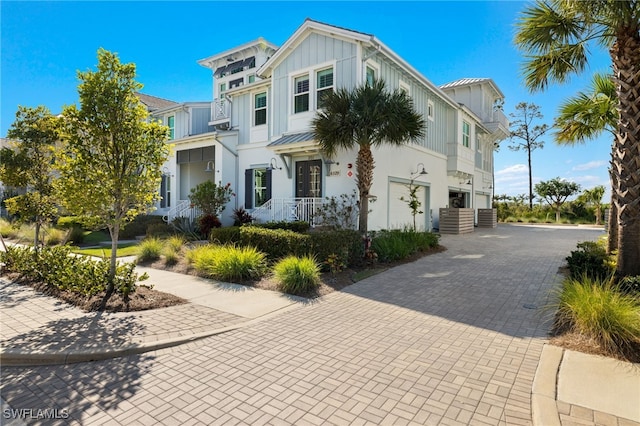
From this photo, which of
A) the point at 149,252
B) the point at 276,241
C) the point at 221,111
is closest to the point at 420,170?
the point at 276,241

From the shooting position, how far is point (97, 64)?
21.2 ft

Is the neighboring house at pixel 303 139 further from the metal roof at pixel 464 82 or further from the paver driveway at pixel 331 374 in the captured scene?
the paver driveway at pixel 331 374

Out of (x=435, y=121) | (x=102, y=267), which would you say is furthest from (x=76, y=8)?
(x=435, y=121)

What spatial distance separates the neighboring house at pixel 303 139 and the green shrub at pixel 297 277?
19.7 feet

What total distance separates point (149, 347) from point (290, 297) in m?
2.93

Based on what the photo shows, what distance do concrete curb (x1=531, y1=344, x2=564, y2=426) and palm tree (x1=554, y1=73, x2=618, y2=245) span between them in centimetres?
727

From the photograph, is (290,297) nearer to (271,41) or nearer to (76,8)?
(76,8)

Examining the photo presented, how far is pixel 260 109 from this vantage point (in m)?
16.5

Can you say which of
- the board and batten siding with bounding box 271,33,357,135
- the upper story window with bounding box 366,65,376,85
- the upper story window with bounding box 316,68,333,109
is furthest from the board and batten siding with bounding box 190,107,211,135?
the upper story window with bounding box 366,65,376,85

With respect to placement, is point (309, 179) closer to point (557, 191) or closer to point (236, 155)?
point (236, 155)

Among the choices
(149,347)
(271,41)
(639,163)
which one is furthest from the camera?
(271,41)

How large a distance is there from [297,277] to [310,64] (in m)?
10.1

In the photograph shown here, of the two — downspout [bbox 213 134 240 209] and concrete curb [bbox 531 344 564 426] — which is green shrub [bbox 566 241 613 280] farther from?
Answer: downspout [bbox 213 134 240 209]

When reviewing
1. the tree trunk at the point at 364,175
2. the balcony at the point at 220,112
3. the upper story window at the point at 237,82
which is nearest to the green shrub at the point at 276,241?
the tree trunk at the point at 364,175
